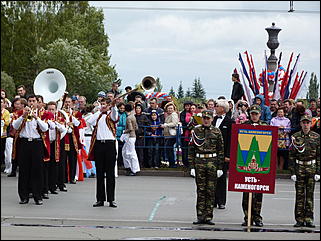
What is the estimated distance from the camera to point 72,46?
190 ft

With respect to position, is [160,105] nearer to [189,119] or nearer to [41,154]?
[189,119]

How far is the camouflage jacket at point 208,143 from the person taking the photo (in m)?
12.0

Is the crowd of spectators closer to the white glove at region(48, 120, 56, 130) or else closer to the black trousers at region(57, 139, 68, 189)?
the black trousers at region(57, 139, 68, 189)

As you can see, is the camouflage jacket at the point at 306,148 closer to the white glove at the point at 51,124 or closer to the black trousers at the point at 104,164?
the black trousers at the point at 104,164

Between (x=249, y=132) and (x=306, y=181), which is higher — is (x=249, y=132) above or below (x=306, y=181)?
above

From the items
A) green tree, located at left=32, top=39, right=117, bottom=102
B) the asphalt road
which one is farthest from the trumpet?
green tree, located at left=32, top=39, right=117, bottom=102

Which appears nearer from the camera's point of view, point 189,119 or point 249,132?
point 249,132

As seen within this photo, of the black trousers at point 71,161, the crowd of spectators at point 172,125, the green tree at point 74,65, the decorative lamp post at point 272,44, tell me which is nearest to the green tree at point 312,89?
the decorative lamp post at point 272,44

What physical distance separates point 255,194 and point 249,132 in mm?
1014

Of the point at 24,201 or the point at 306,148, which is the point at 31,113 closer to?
the point at 24,201

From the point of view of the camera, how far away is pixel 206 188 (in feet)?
39.4

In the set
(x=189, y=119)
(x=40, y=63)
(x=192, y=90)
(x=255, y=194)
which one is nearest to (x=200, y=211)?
(x=255, y=194)

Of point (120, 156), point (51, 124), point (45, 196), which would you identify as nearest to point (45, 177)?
point (45, 196)

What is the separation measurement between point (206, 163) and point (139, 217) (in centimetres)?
158
